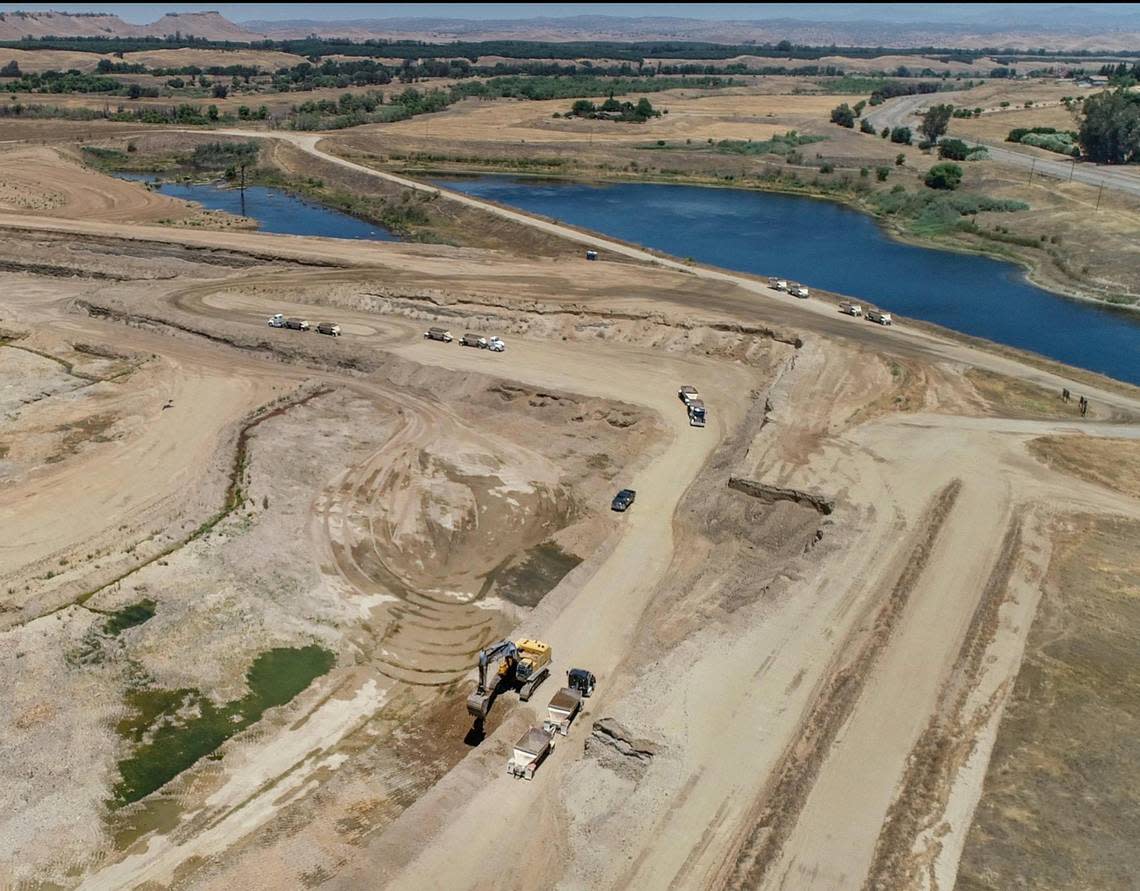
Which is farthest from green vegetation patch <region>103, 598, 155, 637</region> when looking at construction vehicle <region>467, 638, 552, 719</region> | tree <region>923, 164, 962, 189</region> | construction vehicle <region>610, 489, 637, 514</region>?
tree <region>923, 164, 962, 189</region>

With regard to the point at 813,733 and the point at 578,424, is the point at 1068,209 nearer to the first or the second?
the point at 578,424

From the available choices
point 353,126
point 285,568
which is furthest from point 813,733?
point 353,126

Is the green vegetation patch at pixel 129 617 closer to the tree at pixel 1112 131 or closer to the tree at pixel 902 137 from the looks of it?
the tree at pixel 1112 131

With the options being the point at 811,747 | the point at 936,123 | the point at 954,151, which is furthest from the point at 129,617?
the point at 936,123

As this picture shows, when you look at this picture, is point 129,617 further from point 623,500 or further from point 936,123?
point 936,123

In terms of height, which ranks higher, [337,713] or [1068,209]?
[1068,209]

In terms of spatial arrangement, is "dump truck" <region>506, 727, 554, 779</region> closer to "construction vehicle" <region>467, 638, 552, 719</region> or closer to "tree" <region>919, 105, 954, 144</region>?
"construction vehicle" <region>467, 638, 552, 719</region>
